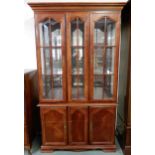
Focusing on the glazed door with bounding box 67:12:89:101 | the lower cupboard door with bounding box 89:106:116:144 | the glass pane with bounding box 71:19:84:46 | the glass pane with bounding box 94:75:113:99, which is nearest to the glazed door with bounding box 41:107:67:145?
the glazed door with bounding box 67:12:89:101

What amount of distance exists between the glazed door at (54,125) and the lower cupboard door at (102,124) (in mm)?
394

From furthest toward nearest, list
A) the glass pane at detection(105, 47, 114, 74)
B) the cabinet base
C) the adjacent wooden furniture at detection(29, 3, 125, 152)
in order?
the cabinet base
the glass pane at detection(105, 47, 114, 74)
the adjacent wooden furniture at detection(29, 3, 125, 152)

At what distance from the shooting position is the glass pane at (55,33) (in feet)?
6.66

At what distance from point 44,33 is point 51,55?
30 cm

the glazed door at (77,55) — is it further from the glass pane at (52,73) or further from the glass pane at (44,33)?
the glass pane at (44,33)

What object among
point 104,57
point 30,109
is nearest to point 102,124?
point 104,57

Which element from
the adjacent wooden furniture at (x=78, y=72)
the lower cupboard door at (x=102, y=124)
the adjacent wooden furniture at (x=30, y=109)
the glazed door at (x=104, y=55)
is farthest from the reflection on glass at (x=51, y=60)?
the lower cupboard door at (x=102, y=124)

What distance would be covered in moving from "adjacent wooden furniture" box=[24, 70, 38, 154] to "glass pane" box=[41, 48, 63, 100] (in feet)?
0.80

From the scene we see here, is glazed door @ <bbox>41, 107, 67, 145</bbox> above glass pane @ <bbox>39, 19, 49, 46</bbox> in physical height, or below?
below

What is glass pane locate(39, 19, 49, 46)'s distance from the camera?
6.68ft

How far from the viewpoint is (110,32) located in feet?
6.72

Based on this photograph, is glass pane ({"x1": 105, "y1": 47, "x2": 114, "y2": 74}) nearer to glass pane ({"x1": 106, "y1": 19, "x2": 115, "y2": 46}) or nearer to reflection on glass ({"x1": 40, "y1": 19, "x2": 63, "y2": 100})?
glass pane ({"x1": 106, "y1": 19, "x2": 115, "y2": 46})
